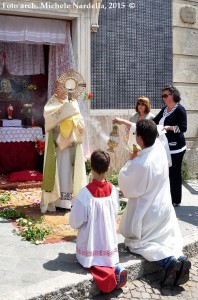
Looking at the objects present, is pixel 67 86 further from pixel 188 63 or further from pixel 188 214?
pixel 188 63

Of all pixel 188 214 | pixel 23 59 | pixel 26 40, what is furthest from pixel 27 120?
pixel 188 214

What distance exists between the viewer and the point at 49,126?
20.6ft

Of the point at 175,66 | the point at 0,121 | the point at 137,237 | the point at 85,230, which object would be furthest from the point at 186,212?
the point at 0,121

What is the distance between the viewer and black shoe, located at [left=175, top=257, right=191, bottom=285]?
14.1 feet

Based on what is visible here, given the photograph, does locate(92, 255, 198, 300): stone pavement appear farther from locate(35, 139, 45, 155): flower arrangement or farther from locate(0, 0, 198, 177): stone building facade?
locate(35, 139, 45, 155): flower arrangement

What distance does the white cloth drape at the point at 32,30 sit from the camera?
27.6 feet

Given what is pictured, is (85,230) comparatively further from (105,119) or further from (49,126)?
(105,119)

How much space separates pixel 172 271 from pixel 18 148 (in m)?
5.69

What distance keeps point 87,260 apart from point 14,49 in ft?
21.9

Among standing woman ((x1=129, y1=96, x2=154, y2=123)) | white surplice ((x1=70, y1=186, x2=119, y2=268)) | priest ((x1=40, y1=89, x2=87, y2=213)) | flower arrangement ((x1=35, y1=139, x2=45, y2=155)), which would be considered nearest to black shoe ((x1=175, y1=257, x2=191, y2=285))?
white surplice ((x1=70, y1=186, x2=119, y2=268))

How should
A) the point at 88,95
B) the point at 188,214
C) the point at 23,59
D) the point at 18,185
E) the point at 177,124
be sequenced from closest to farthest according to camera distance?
the point at 188,214, the point at 177,124, the point at 18,185, the point at 88,95, the point at 23,59

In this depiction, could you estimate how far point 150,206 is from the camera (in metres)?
4.59

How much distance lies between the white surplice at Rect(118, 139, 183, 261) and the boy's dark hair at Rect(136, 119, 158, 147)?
79mm

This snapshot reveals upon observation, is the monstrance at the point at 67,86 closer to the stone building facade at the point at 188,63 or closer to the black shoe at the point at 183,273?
the black shoe at the point at 183,273
